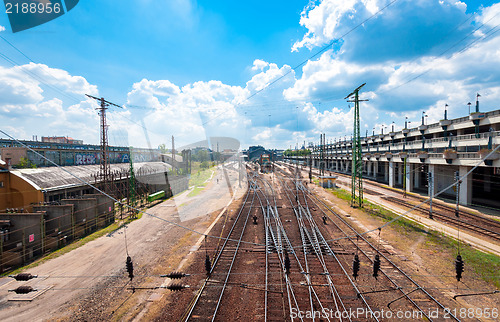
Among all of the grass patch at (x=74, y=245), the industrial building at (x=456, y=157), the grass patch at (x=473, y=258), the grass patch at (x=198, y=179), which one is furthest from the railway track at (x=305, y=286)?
the grass patch at (x=198, y=179)

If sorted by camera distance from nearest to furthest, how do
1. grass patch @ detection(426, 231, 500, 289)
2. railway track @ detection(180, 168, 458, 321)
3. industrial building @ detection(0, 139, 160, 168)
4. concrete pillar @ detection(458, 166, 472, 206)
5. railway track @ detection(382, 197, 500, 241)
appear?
railway track @ detection(180, 168, 458, 321)
grass patch @ detection(426, 231, 500, 289)
railway track @ detection(382, 197, 500, 241)
concrete pillar @ detection(458, 166, 472, 206)
industrial building @ detection(0, 139, 160, 168)

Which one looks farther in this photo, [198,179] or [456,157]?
[198,179]

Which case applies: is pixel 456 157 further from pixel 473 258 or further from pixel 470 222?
pixel 473 258

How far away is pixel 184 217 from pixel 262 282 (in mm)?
14401

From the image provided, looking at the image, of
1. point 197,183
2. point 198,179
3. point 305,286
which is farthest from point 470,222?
point 198,179

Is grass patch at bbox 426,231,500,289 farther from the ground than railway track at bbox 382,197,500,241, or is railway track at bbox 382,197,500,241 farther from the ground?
railway track at bbox 382,197,500,241

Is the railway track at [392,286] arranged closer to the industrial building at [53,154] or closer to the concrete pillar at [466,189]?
the concrete pillar at [466,189]

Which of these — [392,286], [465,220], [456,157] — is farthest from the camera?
[456,157]

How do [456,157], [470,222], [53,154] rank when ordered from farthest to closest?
[53,154], [456,157], [470,222]

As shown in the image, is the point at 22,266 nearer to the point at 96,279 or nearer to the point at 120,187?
the point at 96,279

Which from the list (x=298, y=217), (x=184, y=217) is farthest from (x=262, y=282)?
(x=184, y=217)

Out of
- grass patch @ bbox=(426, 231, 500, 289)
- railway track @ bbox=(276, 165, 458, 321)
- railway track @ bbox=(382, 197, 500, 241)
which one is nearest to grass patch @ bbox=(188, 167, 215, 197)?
railway track @ bbox=(276, 165, 458, 321)

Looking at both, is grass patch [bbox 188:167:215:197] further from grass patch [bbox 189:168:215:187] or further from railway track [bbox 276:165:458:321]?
railway track [bbox 276:165:458:321]

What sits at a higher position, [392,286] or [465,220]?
[465,220]
